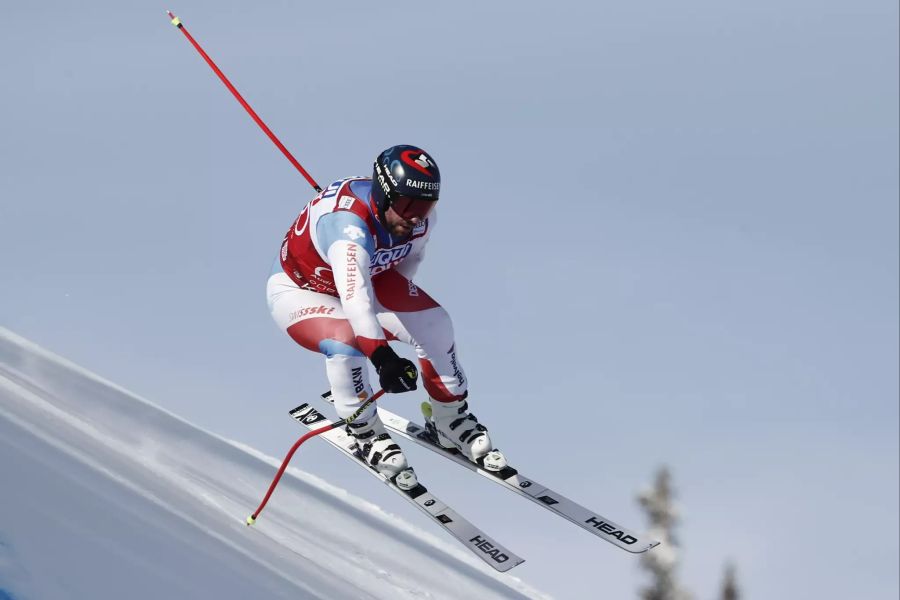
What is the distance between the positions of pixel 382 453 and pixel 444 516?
0.66 metres

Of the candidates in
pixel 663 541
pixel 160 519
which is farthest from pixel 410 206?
pixel 663 541

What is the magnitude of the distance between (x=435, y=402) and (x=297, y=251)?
1.58 meters

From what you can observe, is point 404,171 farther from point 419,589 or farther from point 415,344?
point 419,589

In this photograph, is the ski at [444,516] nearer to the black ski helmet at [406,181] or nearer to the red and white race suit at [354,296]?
the red and white race suit at [354,296]

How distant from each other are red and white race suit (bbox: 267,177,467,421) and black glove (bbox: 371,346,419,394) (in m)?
0.14

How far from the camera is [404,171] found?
7461 millimetres

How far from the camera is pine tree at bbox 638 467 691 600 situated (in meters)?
22.5

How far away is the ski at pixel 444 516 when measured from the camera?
749 centimetres

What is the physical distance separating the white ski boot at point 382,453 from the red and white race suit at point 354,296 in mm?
144

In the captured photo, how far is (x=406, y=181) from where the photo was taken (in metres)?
7.45

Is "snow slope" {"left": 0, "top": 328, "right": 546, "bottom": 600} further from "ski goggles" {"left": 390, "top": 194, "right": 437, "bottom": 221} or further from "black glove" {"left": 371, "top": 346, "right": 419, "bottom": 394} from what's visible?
"ski goggles" {"left": 390, "top": 194, "right": 437, "bottom": 221}

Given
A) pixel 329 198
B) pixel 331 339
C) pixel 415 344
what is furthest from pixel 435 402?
pixel 329 198

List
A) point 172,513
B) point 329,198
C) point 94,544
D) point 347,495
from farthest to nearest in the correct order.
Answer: point 347,495 < point 329,198 < point 172,513 < point 94,544

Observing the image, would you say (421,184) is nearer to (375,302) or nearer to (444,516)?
(375,302)
